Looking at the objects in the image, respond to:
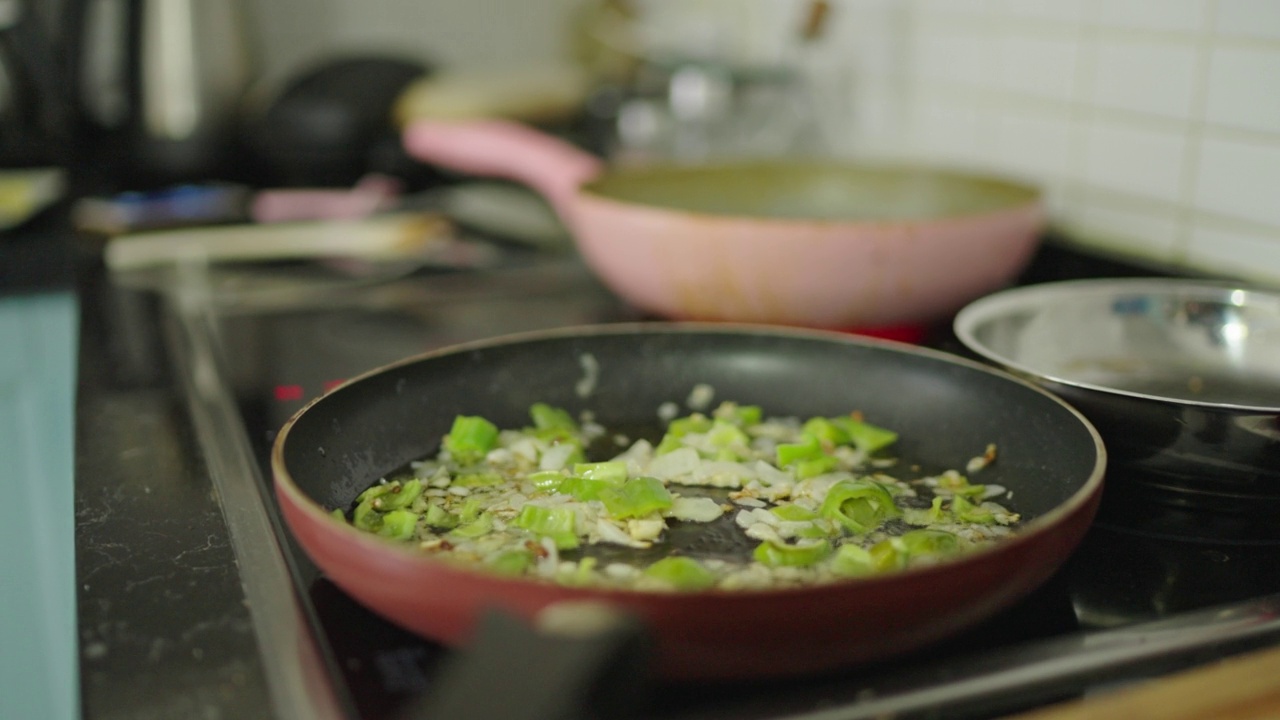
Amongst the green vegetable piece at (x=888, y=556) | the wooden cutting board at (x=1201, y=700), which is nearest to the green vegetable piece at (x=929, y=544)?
the green vegetable piece at (x=888, y=556)

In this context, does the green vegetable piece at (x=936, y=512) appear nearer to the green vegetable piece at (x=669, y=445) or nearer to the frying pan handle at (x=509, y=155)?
the green vegetable piece at (x=669, y=445)

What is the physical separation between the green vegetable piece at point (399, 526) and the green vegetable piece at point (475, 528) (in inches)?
0.8

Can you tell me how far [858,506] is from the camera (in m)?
0.58

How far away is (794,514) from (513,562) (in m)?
0.16

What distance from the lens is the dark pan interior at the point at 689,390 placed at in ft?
2.00

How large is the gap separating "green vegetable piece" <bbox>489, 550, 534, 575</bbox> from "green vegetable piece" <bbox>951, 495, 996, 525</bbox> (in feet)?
0.76

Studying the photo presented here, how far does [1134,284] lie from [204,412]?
2.23ft

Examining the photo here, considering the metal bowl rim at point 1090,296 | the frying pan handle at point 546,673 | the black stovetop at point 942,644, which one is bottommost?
the black stovetop at point 942,644

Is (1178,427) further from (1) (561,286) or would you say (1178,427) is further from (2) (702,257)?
(1) (561,286)

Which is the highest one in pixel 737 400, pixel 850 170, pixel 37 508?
pixel 850 170

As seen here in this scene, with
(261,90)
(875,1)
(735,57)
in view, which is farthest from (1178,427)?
(261,90)

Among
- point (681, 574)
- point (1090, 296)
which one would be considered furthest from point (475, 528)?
point (1090, 296)

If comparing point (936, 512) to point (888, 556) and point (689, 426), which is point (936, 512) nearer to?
point (888, 556)

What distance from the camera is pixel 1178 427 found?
0.56 m
